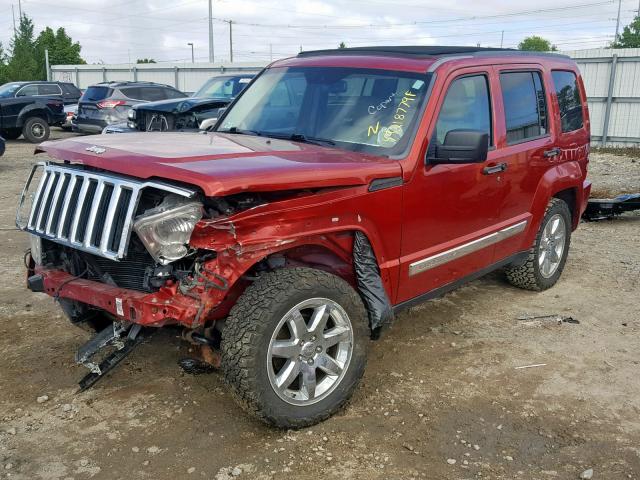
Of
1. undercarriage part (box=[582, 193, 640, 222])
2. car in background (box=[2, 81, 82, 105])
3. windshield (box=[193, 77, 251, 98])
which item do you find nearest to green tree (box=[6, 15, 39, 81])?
car in background (box=[2, 81, 82, 105])

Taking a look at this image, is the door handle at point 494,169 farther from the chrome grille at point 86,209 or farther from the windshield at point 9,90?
the windshield at point 9,90

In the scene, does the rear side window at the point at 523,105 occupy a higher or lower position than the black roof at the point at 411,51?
lower

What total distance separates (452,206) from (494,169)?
55 centimetres

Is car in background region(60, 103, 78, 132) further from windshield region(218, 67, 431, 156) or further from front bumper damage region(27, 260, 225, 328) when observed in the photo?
front bumper damage region(27, 260, 225, 328)

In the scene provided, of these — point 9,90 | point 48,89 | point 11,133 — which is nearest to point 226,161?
point 11,133

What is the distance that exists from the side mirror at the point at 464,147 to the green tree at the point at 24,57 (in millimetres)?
50609

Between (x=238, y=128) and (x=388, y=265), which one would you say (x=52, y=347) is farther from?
(x=388, y=265)

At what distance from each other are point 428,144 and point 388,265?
793 mm

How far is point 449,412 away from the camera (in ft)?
12.2

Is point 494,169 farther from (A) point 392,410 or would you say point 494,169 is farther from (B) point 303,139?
(A) point 392,410

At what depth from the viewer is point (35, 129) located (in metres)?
18.3

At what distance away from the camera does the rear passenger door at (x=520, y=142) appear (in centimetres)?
472

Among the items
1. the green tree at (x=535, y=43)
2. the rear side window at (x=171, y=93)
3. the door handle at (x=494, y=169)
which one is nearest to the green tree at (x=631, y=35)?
the green tree at (x=535, y=43)

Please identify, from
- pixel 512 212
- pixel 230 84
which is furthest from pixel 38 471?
pixel 230 84
